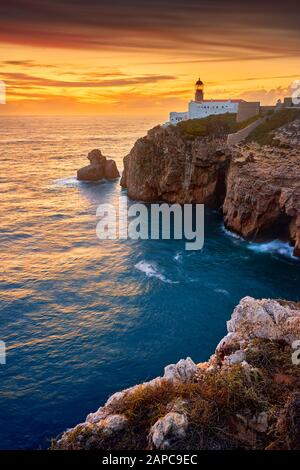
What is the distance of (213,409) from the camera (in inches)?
552

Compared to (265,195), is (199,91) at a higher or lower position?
higher

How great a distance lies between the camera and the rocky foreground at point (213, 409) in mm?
13094

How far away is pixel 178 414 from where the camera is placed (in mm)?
13547

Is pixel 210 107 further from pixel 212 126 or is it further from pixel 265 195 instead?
pixel 265 195

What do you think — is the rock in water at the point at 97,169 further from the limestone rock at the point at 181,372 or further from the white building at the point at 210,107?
the limestone rock at the point at 181,372

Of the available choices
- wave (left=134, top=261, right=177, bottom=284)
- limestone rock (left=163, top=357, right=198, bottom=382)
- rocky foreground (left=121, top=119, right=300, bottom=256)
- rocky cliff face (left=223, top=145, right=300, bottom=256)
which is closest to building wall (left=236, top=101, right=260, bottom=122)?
rocky foreground (left=121, top=119, right=300, bottom=256)

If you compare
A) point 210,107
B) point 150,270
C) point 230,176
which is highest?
point 210,107

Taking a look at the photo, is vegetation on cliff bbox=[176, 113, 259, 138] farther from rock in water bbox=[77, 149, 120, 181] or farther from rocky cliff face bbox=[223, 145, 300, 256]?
rock in water bbox=[77, 149, 120, 181]

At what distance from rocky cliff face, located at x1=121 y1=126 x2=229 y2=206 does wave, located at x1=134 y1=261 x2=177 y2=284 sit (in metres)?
26.1
